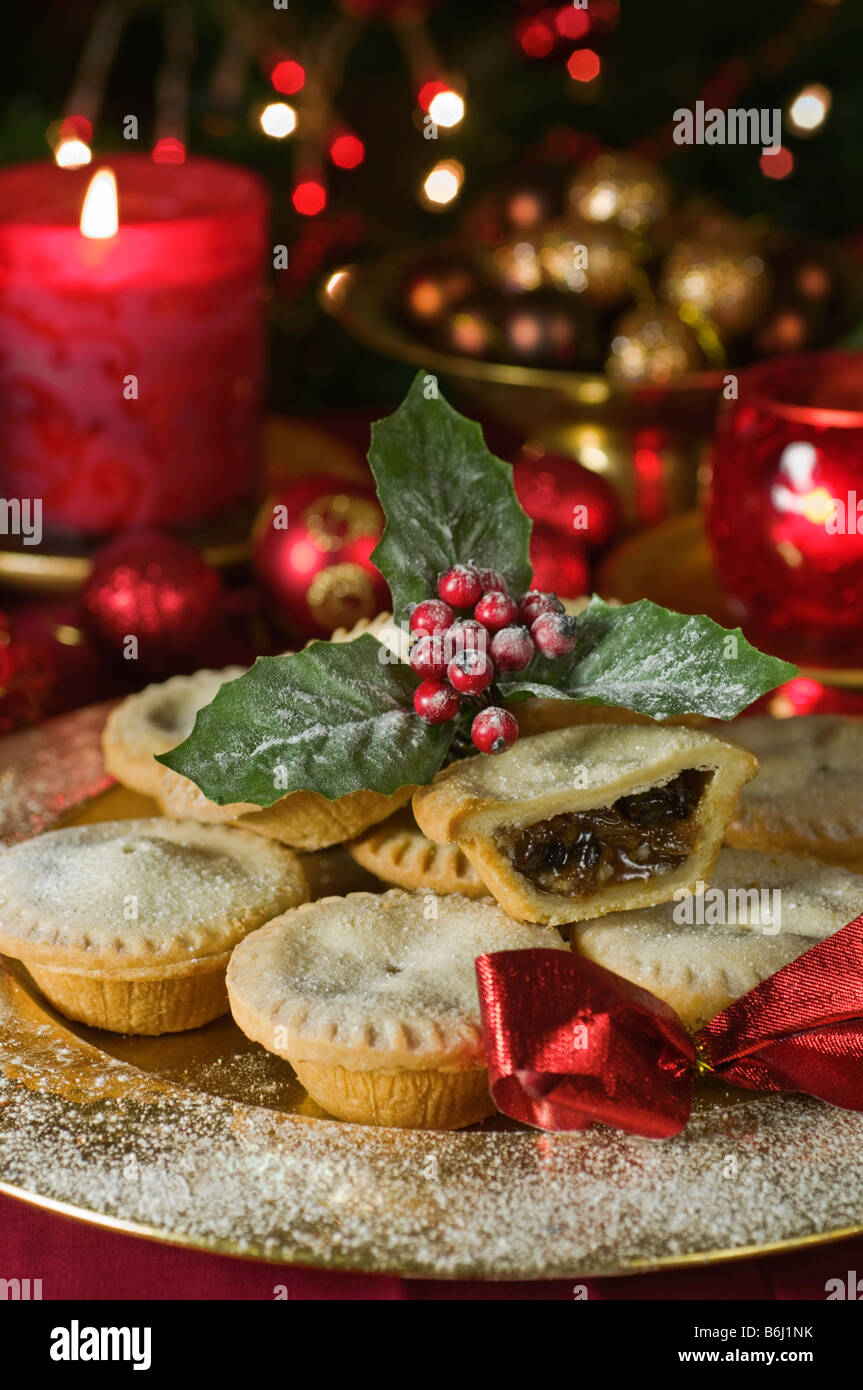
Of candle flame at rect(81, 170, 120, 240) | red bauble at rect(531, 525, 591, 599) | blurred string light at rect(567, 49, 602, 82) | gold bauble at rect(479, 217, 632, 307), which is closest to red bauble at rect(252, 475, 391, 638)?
red bauble at rect(531, 525, 591, 599)

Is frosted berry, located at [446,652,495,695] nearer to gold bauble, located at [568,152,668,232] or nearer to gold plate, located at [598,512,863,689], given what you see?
gold plate, located at [598,512,863,689]

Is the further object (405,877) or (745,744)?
(745,744)

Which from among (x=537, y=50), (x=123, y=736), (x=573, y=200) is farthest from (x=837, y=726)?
(x=537, y=50)

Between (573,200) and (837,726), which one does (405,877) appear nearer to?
(837,726)

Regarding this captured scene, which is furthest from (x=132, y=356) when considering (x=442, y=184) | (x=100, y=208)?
(x=442, y=184)

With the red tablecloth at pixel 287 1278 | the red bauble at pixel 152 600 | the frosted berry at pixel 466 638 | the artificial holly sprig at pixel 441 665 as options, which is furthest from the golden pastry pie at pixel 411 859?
the red bauble at pixel 152 600

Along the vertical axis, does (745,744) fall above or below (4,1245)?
above

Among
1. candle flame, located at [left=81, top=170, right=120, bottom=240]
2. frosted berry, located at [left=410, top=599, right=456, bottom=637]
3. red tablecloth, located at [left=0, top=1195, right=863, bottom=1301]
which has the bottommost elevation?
red tablecloth, located at [left=0, top=1195, right=863, bottom=1301]

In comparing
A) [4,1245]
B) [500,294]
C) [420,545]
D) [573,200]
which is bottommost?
[4,1245]
